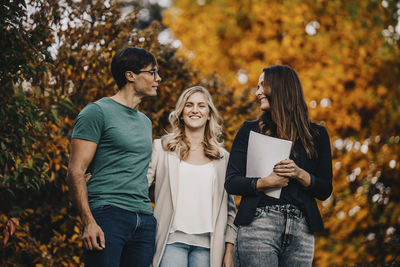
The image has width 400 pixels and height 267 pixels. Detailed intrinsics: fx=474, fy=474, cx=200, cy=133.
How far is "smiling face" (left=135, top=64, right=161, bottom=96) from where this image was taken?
3.26 m

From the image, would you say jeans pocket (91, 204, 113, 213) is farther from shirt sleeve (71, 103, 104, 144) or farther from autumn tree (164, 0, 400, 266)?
autumn tree (164, 0, 400, 266)

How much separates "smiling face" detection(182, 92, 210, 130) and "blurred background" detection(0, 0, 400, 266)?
3.91 feet

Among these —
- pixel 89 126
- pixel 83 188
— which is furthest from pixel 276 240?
pixel 89 126

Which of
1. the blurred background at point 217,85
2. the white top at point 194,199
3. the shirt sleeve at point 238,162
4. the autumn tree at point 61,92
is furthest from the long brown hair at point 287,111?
the autumn tree at point 61,92

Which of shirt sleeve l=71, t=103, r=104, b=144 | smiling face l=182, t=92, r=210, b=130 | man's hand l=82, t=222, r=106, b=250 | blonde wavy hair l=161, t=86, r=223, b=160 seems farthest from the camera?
smiling face l=182, t=92, r=210, b=130

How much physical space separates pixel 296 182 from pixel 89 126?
130 cm

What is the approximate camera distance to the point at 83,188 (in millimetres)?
2760

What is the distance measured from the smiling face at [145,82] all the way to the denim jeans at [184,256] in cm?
110

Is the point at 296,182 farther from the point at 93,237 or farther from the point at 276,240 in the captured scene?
the point at 93,237

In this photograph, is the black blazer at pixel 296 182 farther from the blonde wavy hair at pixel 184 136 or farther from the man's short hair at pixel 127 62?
the man's short hair at pixel 127 62

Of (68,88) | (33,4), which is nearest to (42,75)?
(68,88)

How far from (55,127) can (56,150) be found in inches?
10.1

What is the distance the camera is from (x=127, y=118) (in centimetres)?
311


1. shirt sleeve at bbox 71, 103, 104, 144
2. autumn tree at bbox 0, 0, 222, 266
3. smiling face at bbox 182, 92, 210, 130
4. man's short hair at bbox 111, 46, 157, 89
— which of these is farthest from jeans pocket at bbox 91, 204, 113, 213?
autumn tree at bbox 0, 0, 222, 266
